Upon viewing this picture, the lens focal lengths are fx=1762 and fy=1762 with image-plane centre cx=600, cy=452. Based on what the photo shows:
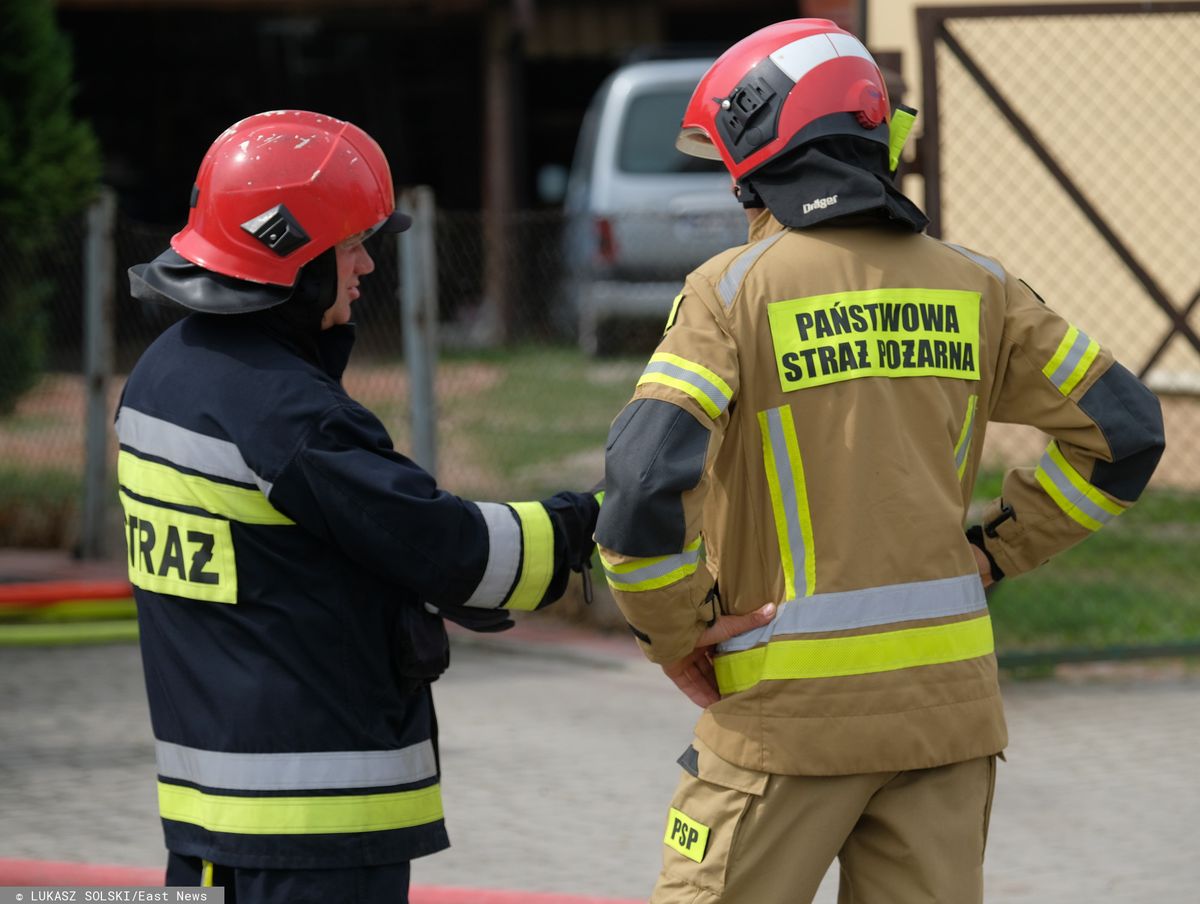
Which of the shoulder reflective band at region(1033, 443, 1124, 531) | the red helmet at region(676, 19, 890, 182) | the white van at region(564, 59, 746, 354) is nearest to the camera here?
the red helmet at region(676, 19, 890, 182)

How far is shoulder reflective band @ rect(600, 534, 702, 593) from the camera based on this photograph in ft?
8.94

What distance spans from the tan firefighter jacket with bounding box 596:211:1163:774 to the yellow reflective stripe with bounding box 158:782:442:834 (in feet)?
1.58

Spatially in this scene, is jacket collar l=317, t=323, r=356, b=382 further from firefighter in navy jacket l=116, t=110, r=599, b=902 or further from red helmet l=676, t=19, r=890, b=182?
red helmet l=676, t=19, r=890, b=182

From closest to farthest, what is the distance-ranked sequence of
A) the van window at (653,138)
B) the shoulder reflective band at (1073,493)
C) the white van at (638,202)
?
the shoulder reflective band at (1073,493), the white van at (638,202), the van window at (653,138)

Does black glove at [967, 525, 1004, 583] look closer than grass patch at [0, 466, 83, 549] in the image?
Yes

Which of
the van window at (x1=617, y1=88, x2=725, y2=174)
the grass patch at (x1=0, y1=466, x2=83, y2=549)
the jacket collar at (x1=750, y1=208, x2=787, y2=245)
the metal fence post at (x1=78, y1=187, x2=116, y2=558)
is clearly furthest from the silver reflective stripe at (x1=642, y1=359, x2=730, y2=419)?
the van window at (x1=617, y1=88, x2=725, y2=174)

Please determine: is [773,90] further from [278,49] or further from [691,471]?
[278,49]

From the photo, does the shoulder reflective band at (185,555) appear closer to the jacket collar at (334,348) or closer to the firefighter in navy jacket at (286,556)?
the firefighter in navy jacket at (286,556)

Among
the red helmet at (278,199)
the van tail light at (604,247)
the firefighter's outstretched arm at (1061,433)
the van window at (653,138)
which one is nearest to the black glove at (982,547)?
the firefighter's outstretched arm at (1061,433)

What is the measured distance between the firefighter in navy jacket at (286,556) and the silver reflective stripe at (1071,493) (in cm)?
87

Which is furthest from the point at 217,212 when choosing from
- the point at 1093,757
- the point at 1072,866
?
the point at 1093,757

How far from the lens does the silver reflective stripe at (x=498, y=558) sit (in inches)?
112

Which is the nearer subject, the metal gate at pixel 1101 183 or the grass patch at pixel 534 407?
the grass patch at pixel 534 407

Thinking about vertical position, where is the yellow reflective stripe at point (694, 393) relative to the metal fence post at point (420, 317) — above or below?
above
